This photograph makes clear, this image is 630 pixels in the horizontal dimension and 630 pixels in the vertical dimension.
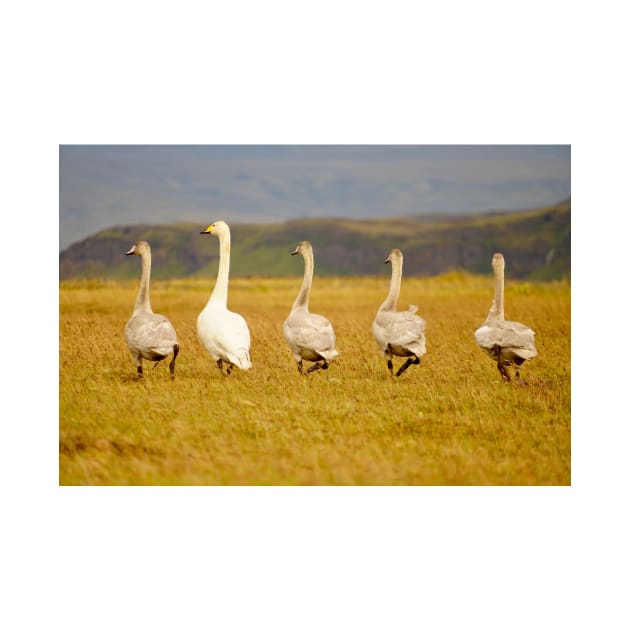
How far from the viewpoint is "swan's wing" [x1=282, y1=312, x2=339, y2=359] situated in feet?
38.7

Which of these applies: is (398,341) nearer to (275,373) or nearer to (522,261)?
(275,373)

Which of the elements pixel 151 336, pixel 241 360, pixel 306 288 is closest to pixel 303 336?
pixel 241 360

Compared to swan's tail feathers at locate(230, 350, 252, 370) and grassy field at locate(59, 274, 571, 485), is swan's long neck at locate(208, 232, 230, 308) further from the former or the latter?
grassy field at locate(59, 274, 571, 485)

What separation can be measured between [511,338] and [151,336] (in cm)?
499

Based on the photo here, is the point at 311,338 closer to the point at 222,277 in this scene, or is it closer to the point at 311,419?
the point at 222,277

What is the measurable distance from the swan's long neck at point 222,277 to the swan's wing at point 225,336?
0.31 metres

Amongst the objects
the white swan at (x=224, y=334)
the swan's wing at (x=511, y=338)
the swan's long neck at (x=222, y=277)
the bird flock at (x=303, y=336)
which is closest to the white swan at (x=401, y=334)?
the bird flock at (x=303, y=336)

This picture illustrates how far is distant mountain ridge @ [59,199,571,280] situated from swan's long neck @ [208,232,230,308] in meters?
29.7

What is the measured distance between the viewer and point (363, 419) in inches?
388

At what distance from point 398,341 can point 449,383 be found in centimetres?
99

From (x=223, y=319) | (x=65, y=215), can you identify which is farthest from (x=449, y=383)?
(x=65, y=215)

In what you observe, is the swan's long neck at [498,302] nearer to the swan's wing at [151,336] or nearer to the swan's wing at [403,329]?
the swan's wing at [403,329]

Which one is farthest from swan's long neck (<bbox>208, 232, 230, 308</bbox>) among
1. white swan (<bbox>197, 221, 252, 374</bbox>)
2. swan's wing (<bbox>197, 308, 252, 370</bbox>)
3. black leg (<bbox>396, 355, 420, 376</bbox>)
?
black leg (<bbox>396, 355, 420, 376</bbox>)

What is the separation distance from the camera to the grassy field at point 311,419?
848 cm
